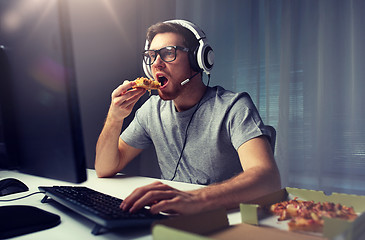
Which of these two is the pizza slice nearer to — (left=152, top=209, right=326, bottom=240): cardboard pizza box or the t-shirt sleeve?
the t-shirt sleeve

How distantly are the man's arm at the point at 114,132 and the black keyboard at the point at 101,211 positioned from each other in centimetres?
50

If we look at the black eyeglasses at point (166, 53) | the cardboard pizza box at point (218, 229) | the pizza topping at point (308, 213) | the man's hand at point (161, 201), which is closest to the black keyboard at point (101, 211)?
the man's hand at point (161, 201)

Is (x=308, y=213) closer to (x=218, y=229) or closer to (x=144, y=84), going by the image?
(x=218, y=229)

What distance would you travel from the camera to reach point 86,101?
209 cm

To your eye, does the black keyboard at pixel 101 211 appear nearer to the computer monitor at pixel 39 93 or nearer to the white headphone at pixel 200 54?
the computer monitor at pixel 39 93

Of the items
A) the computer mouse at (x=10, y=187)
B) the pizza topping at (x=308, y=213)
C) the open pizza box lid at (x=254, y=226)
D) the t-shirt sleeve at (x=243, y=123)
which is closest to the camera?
the open pizza box lid at (x=254, y=226)

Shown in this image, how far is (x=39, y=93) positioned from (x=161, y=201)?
0.35 m

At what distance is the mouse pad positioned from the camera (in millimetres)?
619

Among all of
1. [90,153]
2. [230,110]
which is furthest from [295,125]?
[90,153]

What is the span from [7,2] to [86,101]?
5.08ft

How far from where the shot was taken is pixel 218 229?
22.8 inches

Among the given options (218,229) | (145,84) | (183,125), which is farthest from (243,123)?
(218,229)

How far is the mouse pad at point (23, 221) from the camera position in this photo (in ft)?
2.03

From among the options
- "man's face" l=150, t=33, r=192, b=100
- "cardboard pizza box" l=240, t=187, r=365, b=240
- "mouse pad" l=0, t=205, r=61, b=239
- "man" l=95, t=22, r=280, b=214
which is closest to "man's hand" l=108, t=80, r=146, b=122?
"man" l=95, t=22, r=280, b=214
